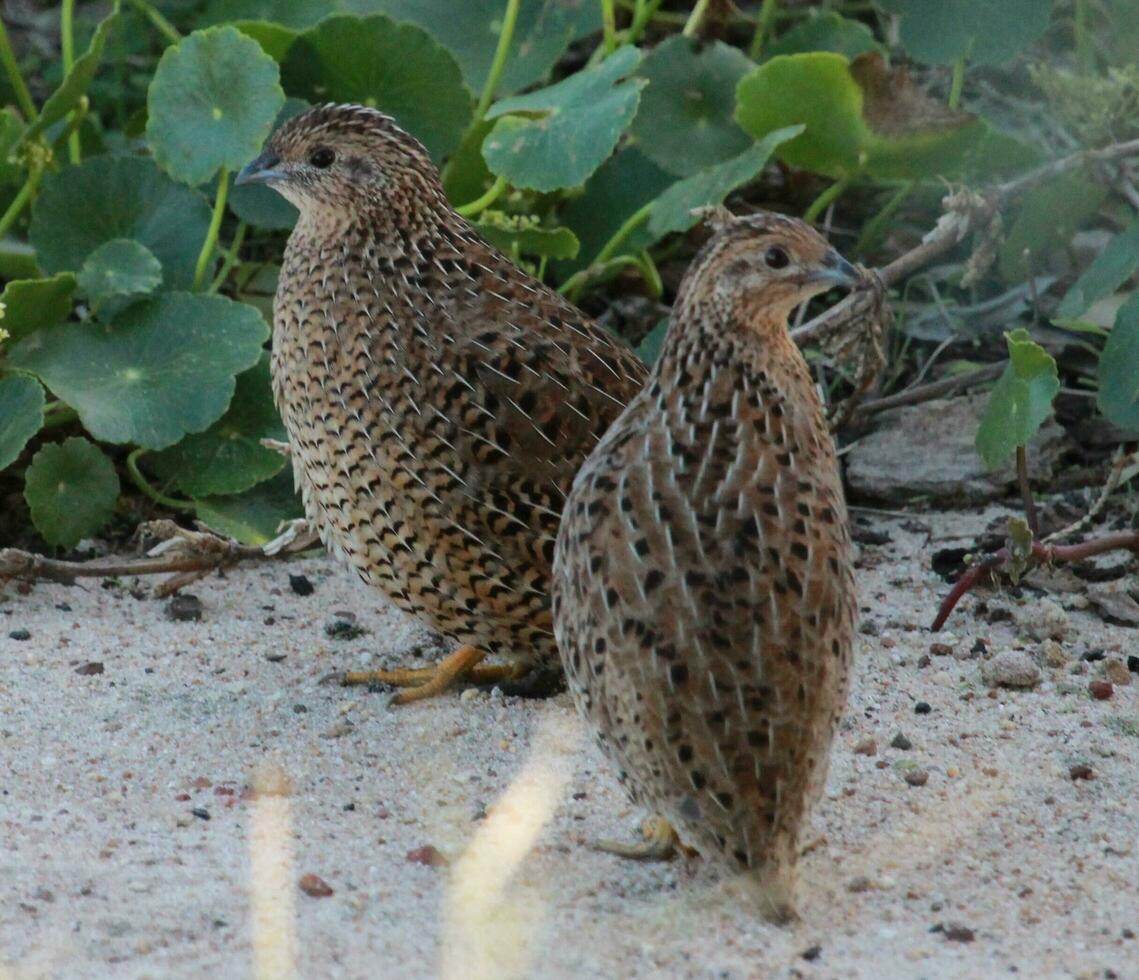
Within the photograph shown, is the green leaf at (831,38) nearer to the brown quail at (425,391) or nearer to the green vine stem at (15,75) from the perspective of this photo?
Result: the brown quail at (425,391)

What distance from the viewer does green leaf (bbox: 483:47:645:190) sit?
5801 millimetres

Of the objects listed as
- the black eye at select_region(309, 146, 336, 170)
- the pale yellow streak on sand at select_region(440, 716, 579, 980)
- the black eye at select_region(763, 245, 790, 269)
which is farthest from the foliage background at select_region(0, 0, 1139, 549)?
the pale yellow streak on sand at select_region(440, 716, 579, 980)

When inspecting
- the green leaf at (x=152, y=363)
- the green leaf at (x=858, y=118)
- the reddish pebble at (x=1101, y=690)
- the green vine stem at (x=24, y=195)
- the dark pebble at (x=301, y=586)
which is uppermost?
the green leaf at (x=858, y=118)

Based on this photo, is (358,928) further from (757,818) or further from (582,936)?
(757,818)

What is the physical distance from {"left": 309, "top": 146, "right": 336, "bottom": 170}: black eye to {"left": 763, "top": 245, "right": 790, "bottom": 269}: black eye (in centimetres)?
159

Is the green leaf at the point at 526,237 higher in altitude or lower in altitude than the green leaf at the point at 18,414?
higher

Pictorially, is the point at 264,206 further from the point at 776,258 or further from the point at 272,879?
the point at 272,879

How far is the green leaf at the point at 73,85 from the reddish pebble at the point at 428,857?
119 inches

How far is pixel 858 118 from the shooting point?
19.8ft

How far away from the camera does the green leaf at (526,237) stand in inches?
239

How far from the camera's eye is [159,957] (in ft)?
11.3

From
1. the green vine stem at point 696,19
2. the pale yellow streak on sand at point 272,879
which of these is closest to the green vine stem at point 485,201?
the green vine stem at point 696,19

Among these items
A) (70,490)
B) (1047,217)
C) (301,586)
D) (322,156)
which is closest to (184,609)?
(301,586)

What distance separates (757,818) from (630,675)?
342 millimetres
